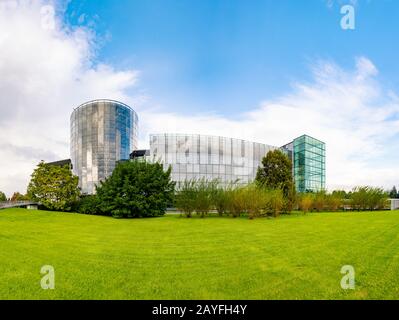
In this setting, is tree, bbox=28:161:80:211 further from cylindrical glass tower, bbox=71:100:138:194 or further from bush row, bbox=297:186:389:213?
bush row, bbox=297:186:389:213

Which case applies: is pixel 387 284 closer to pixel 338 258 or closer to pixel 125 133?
pixel 338 258

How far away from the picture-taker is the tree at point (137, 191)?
25.0 m

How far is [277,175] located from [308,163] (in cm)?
3349

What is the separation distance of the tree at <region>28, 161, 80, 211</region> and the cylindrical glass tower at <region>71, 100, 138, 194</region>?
2359 centimetres

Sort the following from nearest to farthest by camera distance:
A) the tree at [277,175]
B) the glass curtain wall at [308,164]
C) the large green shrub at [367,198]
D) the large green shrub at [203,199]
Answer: the large green shrub at [203,199] → the tree at [277,175] → the large green shrub at [367,198] → the glass curtain wall at [308,164]

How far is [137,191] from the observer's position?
25.2m

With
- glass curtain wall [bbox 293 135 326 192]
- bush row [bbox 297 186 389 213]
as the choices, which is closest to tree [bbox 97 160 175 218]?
bush row [bbox 297 186 389 213]

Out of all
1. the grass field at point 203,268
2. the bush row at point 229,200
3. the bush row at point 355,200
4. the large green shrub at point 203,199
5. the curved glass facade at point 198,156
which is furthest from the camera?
the curved glass facade at point 198,156

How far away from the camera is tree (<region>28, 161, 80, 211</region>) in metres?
31.6

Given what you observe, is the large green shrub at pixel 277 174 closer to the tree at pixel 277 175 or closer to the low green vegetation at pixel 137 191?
the tree at pixel 277 175

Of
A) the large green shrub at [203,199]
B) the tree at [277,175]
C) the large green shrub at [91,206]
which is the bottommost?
the large green shrub at [91,206]

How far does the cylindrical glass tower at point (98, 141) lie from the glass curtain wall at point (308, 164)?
36.8 m

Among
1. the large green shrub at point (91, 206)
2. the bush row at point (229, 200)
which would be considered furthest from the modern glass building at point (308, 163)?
the large green shrub at point (91, 206)
